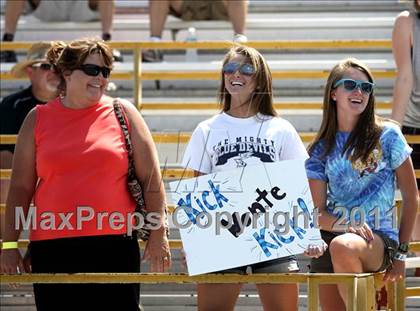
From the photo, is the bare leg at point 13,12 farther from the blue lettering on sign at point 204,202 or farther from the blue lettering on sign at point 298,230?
the blue lettering on sign at point 298,230

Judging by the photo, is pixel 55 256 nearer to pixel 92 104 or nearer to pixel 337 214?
pixel 92 104

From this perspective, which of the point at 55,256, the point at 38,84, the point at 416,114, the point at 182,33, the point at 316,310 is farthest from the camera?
the point at 182,33

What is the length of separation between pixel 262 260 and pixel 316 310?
0.31 meters

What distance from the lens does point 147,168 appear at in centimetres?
473

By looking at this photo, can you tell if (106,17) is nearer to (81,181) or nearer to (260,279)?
(81,181)

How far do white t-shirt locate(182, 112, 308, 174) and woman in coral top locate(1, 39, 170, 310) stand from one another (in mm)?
224

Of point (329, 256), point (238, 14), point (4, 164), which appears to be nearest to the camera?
point (329, 256)

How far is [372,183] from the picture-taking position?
479 cm

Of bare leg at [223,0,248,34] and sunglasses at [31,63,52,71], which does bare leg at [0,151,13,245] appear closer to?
sunglasses at [31,63,52,71]

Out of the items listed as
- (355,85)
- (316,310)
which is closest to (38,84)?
(355,85)

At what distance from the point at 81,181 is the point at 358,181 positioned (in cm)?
118

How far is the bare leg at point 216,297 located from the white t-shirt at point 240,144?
0.50 meters

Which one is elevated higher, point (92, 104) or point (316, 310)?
point (92, 104)

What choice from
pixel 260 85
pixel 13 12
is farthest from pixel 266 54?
pixel 260 85
